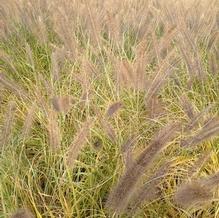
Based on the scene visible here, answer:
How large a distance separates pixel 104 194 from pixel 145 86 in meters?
0.47

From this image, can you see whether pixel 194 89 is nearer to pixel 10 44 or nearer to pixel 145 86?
pixel 145 86

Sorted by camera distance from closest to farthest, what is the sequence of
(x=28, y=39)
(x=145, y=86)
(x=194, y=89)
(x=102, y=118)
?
(x=102, y=118) < (x=145, y=86) < (x=194, y=89) < (x=28, y=39)

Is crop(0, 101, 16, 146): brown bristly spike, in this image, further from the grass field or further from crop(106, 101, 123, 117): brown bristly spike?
crop(106, 101, 123, 117): brown bristly spike

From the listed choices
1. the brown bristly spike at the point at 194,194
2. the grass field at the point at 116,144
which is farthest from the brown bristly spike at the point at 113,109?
→ the brown bristly spike at the point at 194,194

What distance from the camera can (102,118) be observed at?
5.01 feet

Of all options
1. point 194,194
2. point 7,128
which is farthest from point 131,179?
point 7,128

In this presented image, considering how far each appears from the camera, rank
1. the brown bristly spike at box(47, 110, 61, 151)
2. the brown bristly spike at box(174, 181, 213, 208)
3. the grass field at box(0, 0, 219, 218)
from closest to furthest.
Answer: the brown bristly spike at box(174, 181, 213, 208) < the grass field at box(0, 0, 219, 218) < the brown bristly spike at box(47, 110, 61, 151)

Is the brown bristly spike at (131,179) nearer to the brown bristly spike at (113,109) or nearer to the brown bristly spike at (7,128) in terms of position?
the brown bristly spike at (113,109)

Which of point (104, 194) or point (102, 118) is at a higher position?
point (102, 118)

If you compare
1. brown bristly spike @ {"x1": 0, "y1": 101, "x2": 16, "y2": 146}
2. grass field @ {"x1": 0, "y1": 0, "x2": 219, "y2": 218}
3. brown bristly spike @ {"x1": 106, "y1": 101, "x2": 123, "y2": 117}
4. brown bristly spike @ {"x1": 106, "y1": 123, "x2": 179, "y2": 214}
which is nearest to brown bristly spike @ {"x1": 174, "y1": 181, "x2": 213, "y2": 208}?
grass field @ {"x1": 0, "y1": 0, "x2": 219, "y2": 218}

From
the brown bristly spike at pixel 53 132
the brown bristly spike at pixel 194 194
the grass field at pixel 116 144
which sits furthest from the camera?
the brown bristly spike at pixel 53 132

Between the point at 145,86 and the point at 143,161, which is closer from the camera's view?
the point at 143,161

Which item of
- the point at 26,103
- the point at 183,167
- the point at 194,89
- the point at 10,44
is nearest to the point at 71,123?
the point at 26,103

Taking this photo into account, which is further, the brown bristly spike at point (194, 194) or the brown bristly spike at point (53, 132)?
the brown bristly spike at point (53, 132)
